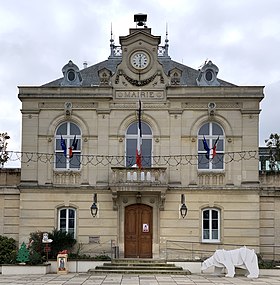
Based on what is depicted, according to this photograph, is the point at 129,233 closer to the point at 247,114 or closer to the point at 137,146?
the point at 137,146

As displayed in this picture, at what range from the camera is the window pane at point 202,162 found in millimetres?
32625

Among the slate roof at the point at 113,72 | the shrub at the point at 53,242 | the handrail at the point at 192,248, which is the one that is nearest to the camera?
the shrub at the point at 53,242

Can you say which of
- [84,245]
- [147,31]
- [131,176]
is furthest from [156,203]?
[147,31]

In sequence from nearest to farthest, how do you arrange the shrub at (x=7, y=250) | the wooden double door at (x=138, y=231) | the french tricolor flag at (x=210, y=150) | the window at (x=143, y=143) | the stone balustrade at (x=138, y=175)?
the shrub at (x=7, y=250), the stone balustrade at (x=138, y=175), the french tricolor flag at (x=210, y=150), the wooden double door at (x=138, y=231), the window at (x=143, y=143)

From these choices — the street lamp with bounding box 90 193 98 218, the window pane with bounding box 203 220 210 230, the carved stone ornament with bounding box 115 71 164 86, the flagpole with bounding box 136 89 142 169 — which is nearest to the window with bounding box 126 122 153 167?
the flagpole with bounding box 136 89 142 169

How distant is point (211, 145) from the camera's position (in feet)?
107

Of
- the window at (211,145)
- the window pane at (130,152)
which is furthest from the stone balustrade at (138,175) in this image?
the window at (211,145)

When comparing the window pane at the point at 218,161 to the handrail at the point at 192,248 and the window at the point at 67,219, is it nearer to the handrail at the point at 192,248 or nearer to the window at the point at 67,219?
the handrail at the point at 192,248

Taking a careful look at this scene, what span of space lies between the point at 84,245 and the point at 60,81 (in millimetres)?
8472

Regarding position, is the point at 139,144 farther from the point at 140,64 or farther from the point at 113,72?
the point at 113,72

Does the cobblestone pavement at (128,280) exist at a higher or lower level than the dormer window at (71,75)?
lower

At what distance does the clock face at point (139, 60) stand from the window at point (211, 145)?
4019 millimetres

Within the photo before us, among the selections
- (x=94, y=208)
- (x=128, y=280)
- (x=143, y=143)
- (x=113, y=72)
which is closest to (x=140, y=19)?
(x=113, y=72)

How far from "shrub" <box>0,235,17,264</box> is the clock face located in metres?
9.90
